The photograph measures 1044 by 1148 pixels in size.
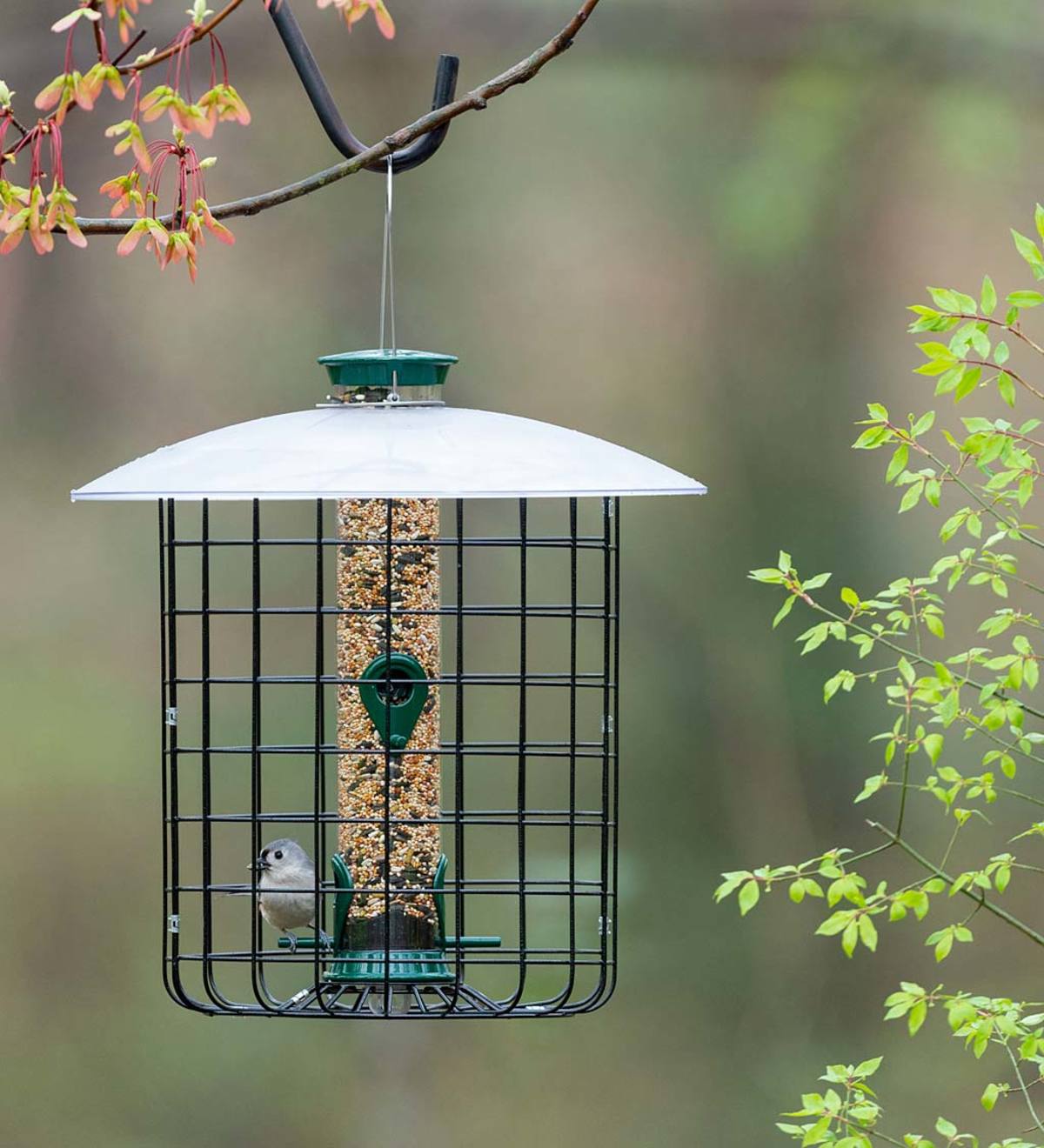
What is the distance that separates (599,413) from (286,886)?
6.42 feet

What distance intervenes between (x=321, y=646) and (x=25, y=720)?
2.20 meters

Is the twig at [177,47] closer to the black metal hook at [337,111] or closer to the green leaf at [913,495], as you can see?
the black metal hook at [337,111]

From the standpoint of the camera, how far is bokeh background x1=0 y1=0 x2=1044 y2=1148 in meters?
4.00

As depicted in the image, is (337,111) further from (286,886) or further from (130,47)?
(286,886)

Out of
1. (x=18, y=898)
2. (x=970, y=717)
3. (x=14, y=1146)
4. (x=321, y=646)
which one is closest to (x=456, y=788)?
(x=321, y=646)

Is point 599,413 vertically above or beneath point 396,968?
above

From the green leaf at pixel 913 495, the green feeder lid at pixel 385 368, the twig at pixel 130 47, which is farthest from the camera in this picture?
the green leaf at pixel 913 495

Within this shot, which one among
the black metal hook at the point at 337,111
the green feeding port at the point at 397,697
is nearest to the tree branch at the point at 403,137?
the black metal hook at the point at 337,111

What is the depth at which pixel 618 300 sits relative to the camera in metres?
4.04

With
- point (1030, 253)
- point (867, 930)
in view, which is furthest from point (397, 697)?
point (1030, 253)

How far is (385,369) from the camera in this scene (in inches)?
85.9

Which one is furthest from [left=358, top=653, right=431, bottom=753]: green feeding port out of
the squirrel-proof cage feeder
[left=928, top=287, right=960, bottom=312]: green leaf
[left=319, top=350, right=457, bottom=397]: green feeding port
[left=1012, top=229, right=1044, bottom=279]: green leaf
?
[left=1012, top=229, right=1044, bottom=279]: green leaf

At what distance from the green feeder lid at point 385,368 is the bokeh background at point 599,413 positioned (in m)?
1.75

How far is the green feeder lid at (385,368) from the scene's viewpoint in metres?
2.18
